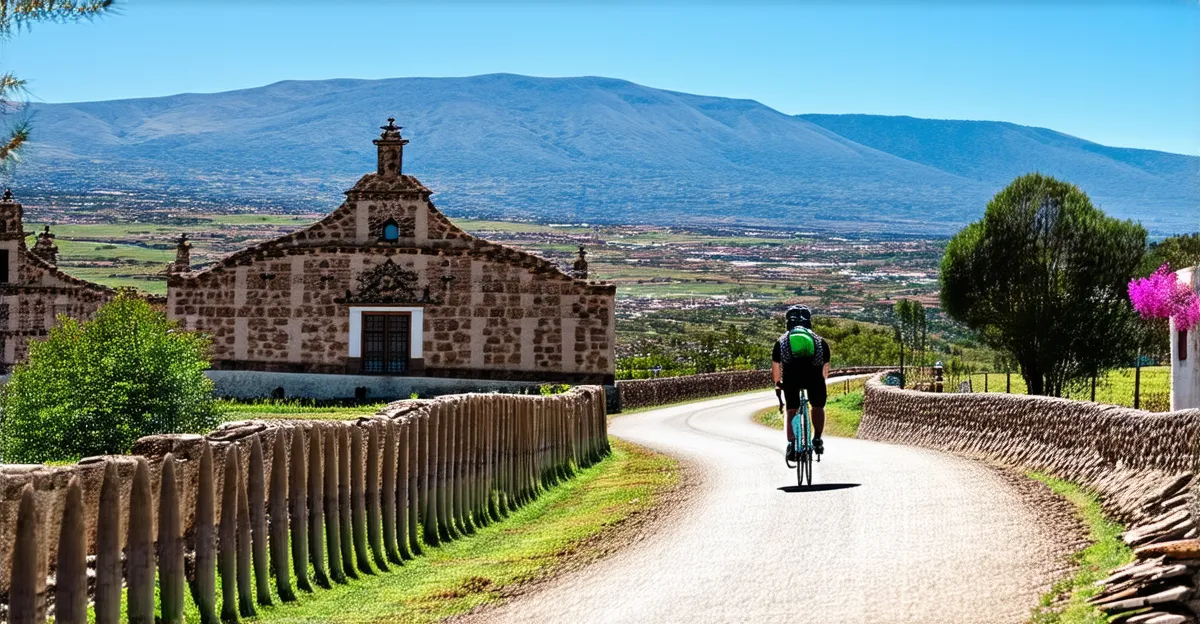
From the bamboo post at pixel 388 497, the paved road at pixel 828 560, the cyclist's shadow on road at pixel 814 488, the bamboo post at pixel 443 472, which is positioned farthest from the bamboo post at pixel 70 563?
the cyclist's shadow on road at pixel 814 488

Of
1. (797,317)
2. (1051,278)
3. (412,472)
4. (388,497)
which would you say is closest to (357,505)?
(388,497)

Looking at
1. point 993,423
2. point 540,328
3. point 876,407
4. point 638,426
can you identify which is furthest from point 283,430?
point 540,328

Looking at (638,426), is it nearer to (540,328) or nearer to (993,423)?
(540,328)

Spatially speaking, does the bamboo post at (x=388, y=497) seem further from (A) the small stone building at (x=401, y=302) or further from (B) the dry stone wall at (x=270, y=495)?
(A) the small stone building at (x=401, y=302)

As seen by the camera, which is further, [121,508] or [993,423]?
[993,423]

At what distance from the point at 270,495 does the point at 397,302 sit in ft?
99.1

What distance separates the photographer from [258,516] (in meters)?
11.9

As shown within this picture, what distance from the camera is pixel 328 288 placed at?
42500mm

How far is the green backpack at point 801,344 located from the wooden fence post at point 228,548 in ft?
20.9

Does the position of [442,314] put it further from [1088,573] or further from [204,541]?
[1088,573]

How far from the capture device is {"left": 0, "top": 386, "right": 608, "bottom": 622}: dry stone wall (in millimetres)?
9203

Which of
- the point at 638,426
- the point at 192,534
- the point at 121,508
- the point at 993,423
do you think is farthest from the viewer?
the point at 638,426

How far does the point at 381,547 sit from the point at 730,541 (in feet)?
10.4

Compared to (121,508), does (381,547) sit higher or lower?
lower
